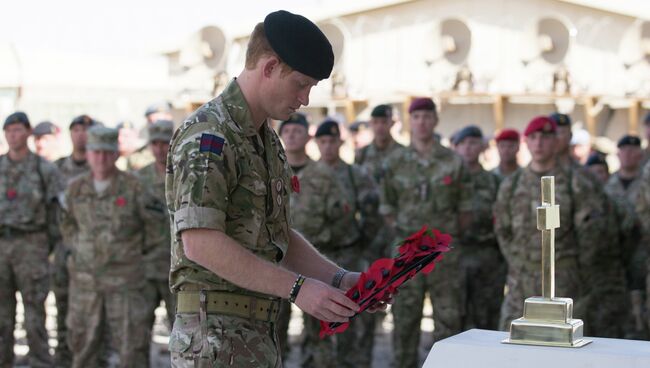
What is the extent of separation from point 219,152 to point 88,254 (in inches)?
181

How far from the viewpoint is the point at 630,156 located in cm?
959

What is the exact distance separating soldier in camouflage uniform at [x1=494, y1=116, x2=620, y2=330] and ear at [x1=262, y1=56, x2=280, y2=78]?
15.0ft

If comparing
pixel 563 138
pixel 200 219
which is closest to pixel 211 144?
pixel 200 219

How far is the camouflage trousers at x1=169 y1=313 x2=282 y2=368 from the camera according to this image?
338 cm

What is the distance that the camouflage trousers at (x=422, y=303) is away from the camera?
27.7 ft

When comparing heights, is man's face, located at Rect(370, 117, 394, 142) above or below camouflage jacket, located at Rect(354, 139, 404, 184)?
above

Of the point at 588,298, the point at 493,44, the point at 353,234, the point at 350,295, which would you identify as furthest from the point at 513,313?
the point at 493,44

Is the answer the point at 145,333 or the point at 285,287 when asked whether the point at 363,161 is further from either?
the point at 285,287

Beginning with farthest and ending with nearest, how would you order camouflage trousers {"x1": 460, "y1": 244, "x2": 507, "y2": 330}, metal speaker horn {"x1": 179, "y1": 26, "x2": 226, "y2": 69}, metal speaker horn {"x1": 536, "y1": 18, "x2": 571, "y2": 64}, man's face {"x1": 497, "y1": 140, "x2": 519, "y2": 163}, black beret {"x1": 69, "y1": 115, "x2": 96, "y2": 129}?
metal speaker horn {"x1": 536, "y1": 18, "x2": 571, "y2": 64} < metal speaker horn {"x1": 179, "y1": 26, "x2": 226, "y2": 69} < black beret {"x1": 69, "y1": 115, "x2": 96, "y2": 129} < man's face {"x1": 497, "y1": 140, "x2": 519, "y2": 163} < camouflage trousers {"x1": 460, "y1": 244, "x2": 507, "y2": 330}

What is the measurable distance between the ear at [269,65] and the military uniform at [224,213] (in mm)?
136

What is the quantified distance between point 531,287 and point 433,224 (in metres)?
1.05

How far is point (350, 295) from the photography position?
3182 mm

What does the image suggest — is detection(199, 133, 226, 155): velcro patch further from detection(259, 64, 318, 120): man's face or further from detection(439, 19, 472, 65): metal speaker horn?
detection(439, 19, 472, 65): metal speaker horn

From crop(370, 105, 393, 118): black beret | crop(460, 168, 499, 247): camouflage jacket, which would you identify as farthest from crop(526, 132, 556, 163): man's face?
crop(370, 105, 393, 118): black beret
